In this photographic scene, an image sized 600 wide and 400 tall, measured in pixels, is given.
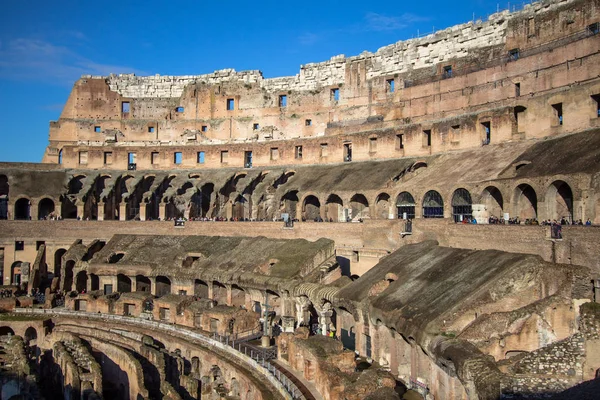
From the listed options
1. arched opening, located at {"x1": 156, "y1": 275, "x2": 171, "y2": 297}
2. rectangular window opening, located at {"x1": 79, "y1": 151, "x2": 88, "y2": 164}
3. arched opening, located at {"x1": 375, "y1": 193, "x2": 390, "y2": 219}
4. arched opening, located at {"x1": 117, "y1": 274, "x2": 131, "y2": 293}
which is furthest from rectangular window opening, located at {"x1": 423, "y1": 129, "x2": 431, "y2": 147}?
rectangular window opening, located at {"x1": 79, "y1": 151, "x2": 88, "y2": 164}

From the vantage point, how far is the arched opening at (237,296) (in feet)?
110

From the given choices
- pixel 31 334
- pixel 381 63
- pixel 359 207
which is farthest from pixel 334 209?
pixel 31 334

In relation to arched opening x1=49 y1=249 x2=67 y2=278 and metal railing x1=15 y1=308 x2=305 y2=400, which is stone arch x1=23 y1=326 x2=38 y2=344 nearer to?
metal railing x1=15 y1=308 x2=305 y2=400

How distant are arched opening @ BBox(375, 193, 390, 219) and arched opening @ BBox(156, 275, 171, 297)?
14.6 m

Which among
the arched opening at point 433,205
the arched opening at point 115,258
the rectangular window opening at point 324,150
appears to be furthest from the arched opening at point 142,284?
the arched opening at point 433,205

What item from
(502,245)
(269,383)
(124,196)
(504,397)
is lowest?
(269,383)

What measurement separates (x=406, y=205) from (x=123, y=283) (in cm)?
2011

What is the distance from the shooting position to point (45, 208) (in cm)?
4925

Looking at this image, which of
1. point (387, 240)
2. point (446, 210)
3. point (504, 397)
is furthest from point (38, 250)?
Result: point (504, 397)

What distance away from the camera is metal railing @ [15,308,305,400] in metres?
20.0

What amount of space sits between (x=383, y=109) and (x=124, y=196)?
76.0ft

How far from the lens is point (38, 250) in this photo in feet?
147

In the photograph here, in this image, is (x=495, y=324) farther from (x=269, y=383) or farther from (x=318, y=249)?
(x=318, y=249)

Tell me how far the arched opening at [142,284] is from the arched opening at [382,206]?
1619 centimetres
